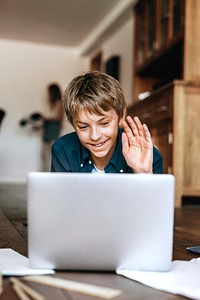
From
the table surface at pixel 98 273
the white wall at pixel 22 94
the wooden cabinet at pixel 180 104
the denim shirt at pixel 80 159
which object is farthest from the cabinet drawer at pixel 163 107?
the white wall at pixel 22 94

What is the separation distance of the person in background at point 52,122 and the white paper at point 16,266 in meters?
5.74

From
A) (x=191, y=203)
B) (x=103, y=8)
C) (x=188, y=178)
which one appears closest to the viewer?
(x=188, y=178)

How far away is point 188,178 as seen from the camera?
3.22 meters

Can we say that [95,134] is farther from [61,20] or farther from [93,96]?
[61,20]

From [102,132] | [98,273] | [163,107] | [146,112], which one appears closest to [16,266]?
[98,273]

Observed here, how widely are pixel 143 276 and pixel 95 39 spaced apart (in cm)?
574

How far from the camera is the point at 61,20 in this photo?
5.95 m

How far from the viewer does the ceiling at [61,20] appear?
209 inches

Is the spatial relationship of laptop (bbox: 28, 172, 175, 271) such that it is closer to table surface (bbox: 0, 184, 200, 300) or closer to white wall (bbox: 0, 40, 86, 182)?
table surface (bbox: 0, 184, 200, 300)

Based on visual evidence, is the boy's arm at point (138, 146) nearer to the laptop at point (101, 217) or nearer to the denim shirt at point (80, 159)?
the denim shirt at point (80, 159)

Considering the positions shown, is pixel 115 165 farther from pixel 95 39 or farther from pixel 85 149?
pixel 95 39

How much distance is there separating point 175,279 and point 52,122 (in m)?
6.11

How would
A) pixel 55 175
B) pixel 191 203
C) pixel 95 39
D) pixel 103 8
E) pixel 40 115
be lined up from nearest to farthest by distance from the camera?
pixel 55 175 < pixel 191 203 < pixel 103 8 < pixel 95 39 < pixel 40 115

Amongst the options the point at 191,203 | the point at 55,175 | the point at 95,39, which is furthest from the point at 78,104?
the point at 95,39
